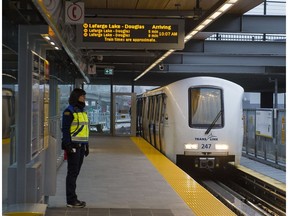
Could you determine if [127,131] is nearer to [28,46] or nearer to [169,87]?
[169,87]

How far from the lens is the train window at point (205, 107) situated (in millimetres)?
13250

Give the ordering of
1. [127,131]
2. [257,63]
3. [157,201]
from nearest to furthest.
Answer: [157,201] → [257,63] → [127,131]

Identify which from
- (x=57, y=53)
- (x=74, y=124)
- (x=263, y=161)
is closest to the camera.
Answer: (x=74, y=124)

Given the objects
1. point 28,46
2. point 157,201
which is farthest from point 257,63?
point 28,46

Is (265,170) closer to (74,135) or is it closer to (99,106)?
(74,135)

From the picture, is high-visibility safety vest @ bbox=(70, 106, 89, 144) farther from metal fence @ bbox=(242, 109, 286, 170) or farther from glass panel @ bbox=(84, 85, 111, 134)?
glass panel @ bbox=(84, 85, 111, 134)

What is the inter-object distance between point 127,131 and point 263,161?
34.7 ft

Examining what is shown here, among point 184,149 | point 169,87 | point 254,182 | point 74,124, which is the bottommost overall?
point 254,182

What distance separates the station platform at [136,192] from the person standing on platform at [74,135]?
0.54 meters

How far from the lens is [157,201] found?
7906 millimetres

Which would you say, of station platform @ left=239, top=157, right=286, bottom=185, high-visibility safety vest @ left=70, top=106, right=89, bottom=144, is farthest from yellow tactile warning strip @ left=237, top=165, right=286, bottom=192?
high-visibility safety vest @ left=70, top=106, right=89, bottom=144

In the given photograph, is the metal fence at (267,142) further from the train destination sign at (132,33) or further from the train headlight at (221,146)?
the train destination sign at (132,33)

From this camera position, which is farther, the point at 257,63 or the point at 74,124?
the point at 257,63

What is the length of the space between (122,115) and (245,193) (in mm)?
13114
